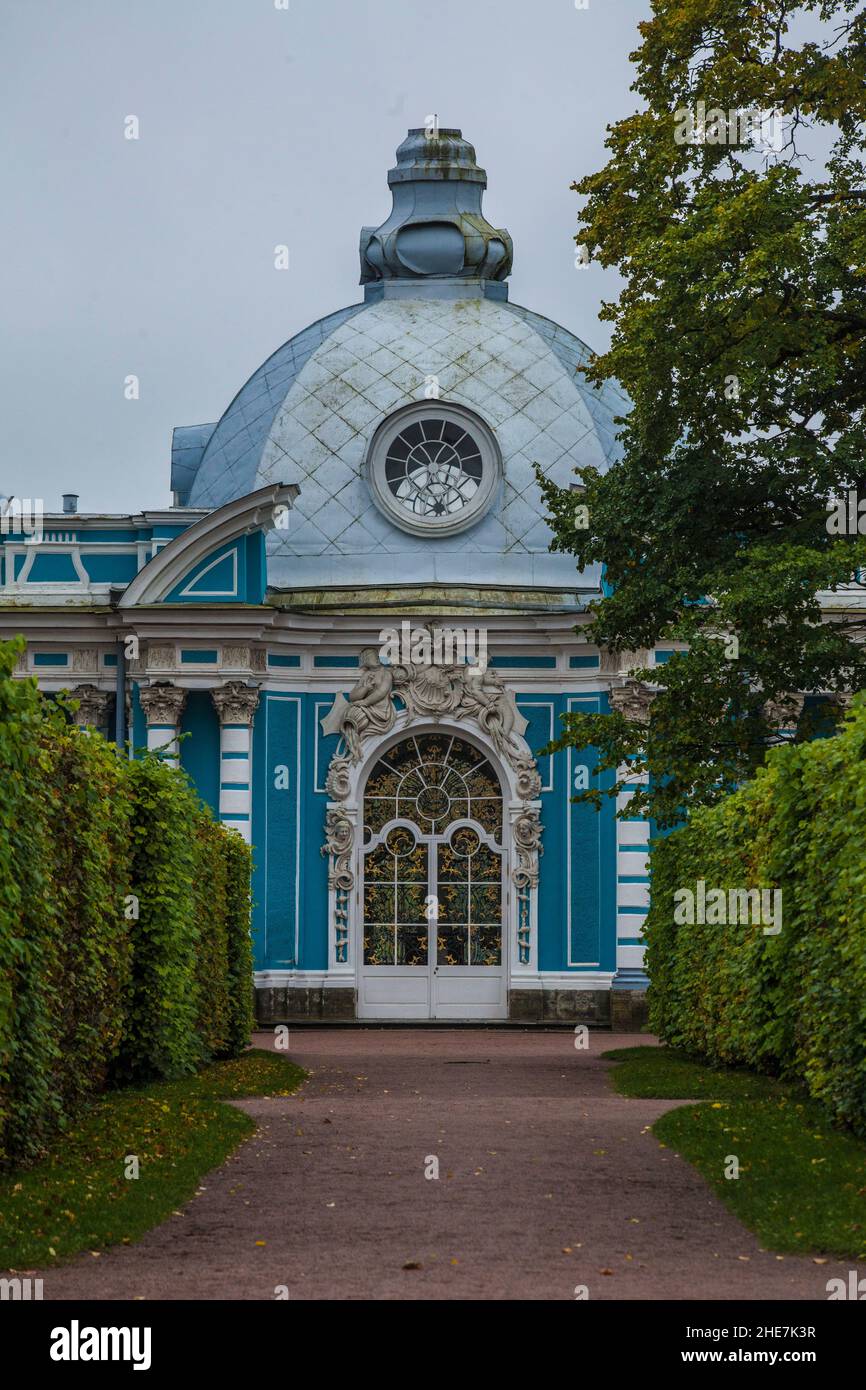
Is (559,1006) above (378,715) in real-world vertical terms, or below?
below

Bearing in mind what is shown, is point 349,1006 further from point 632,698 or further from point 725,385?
point 725,385

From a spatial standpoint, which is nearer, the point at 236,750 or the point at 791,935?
the point at 791,935

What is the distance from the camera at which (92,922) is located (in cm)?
→ 1345

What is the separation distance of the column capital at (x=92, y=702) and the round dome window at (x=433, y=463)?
4531 mm

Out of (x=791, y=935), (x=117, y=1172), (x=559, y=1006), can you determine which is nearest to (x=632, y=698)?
(x=559, y=1006)

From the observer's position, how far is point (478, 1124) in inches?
552

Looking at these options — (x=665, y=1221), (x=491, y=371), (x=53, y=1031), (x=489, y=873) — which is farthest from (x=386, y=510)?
(x=665, y=1221)

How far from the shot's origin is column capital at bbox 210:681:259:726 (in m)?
27.1

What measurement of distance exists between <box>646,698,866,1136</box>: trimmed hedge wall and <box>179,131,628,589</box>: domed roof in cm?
972

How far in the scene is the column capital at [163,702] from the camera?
27.1 m

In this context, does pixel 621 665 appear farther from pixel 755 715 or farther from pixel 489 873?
pixel 755 715

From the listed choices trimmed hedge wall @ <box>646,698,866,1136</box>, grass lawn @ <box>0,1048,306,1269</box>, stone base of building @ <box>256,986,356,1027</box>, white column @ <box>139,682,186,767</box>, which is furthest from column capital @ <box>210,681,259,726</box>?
grass lawn @ <box>0,1048,306,1269</box>

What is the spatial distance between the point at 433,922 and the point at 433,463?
247 inches

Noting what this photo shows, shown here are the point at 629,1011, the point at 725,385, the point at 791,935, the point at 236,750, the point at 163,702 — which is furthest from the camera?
the point at 236,750
